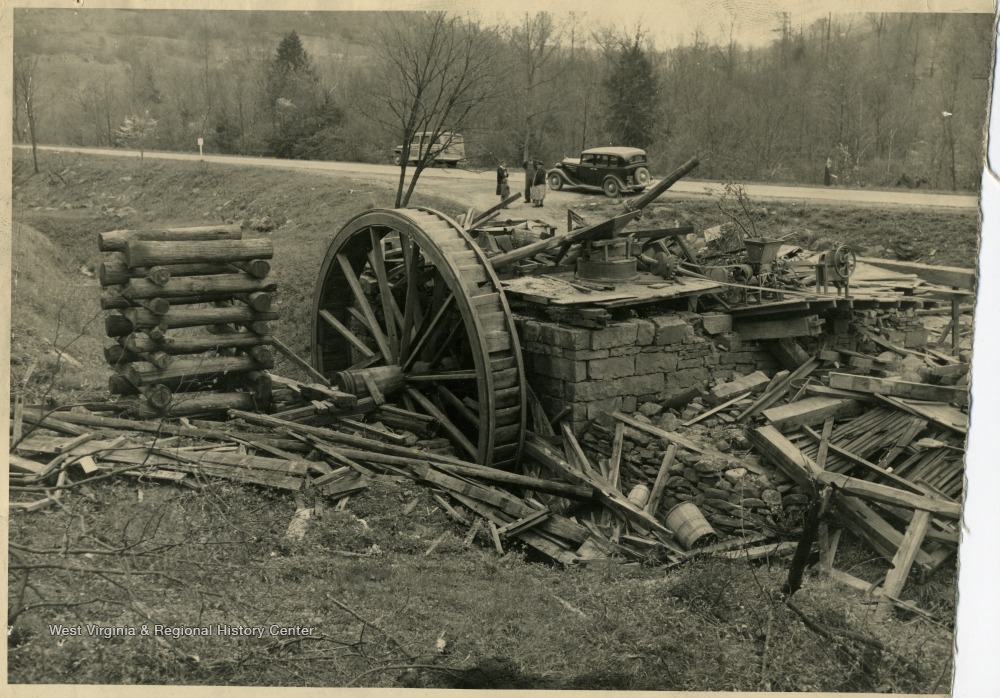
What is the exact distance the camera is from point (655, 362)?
988 cm

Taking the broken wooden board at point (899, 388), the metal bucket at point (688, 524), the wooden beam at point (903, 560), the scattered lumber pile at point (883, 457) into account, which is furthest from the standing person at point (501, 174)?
the wooden beam at point (903, 560)

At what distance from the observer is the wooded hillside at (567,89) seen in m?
7.68

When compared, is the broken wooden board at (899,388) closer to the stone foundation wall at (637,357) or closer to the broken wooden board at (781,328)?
the broken wooden board at (781,328)

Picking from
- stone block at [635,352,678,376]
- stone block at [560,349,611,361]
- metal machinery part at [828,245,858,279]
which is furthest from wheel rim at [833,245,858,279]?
stone block at [560,349,611,361]

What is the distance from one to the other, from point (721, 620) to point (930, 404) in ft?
9.51

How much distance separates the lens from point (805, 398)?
30.2 ft

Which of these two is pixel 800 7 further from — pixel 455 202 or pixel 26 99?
pixel 455 202

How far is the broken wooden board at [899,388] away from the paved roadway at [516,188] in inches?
63.2

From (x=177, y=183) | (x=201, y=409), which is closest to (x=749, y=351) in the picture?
(x=201, y=409)

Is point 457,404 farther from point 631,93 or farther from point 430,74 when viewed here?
point 430,74

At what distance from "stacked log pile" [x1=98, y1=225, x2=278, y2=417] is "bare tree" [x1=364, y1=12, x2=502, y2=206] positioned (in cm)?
425

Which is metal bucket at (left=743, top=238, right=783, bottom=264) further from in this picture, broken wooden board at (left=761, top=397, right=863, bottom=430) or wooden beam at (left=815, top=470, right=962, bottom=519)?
wooden beam at (left=815, top=470, right=962, bottom=519)

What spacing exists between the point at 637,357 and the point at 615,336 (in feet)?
1.18

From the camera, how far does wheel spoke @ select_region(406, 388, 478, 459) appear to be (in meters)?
10.0
